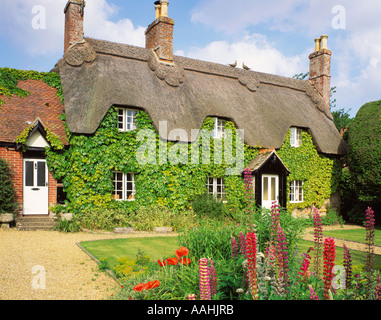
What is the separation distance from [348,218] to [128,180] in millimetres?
12173

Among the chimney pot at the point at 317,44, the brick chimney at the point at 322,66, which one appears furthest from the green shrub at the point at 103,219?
the chimney pot at the point at 317,44

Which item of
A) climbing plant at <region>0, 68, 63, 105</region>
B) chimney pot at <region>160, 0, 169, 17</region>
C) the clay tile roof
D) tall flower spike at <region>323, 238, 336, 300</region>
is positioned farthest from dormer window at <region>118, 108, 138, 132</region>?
tall flower spike at <region>323, 238, 336, 300</region>

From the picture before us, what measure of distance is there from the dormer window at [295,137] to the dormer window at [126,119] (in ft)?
26.5

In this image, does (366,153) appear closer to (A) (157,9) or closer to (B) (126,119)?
(B) (126,119)

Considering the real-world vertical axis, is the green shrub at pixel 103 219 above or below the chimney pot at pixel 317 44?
below

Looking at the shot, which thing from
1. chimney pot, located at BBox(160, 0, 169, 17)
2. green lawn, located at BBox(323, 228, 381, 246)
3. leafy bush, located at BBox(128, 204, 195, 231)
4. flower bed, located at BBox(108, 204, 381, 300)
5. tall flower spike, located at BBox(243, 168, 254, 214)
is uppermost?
chimney pot, located at BBox(160, 0, 169, 17)

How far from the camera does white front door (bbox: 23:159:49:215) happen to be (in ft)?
39.3

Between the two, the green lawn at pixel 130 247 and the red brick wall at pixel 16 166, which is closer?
the green lawn at pixel 130 247

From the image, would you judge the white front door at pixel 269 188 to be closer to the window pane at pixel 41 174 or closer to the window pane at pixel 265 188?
the window pane at pixel 265 188

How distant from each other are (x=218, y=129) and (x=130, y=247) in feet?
26.1

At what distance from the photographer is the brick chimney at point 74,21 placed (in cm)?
1376

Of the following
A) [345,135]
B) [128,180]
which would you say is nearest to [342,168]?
[345,135]

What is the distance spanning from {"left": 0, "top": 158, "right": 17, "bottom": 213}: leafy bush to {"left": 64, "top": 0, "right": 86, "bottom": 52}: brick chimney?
581cm

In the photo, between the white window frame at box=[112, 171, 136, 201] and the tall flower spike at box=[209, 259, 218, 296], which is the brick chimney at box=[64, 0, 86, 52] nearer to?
the white window frame at box=[112, 171, 136, 201]
